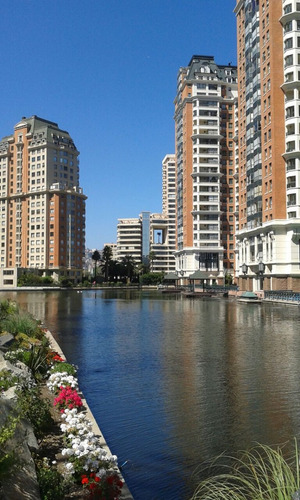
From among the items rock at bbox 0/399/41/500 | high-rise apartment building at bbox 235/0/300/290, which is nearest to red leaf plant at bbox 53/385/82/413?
rock at bbox 0/399/41/500

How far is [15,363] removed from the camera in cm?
1473

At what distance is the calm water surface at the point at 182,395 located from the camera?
10.4m

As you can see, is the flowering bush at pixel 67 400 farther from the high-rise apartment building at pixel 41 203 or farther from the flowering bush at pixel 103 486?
the high-rise apartment building at pixel 41 203

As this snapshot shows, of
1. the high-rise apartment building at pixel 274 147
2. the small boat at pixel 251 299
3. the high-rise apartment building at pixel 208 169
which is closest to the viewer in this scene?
the small boat at pixel 251 299

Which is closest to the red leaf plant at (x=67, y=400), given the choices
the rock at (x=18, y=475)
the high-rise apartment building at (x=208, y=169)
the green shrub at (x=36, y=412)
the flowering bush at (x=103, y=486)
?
the green shrub at (x=36, y=412)

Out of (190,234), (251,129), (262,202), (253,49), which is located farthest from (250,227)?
(190,234)

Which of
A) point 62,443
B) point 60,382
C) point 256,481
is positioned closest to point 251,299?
point 60,382

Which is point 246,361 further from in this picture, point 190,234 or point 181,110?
point 181,110

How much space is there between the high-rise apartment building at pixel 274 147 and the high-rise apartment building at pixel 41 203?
293 ft

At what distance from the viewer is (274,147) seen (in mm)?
70250

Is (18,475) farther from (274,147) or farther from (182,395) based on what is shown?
(274,147)

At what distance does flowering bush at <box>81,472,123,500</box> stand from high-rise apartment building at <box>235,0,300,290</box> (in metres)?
63.0

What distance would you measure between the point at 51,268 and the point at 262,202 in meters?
96.0

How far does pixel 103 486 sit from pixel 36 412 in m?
3.60
